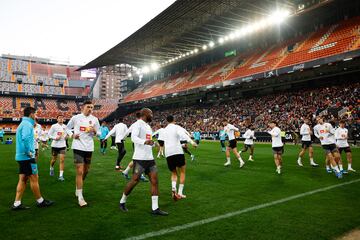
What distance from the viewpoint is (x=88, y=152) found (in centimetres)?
636

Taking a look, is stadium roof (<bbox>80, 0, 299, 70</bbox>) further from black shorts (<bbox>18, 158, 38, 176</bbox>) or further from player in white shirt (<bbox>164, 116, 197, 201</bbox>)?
black shorts (<bbox>18, 158, 38, 176</bbox>)

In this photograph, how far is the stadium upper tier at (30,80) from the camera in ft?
214

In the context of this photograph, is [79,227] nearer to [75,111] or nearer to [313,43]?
[313,43]

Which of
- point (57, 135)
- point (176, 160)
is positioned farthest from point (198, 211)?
point (57, 135)

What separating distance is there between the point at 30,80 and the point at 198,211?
7751cm

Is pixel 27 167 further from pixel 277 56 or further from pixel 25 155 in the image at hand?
pixel 277 56

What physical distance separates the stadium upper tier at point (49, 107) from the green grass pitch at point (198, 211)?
55.9 m

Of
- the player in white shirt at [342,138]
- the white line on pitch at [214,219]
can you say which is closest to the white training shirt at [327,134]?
the player in white shirt at [342,138]

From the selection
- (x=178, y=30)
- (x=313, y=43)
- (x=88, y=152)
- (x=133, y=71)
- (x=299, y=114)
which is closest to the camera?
(x=88, y=152)

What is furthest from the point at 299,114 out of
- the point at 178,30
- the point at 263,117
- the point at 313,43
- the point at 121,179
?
the point at 121,179

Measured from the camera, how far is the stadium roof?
98.6 ft

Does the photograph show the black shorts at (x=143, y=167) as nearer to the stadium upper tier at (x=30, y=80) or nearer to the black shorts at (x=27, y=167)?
the black shorts at (x=27, y=167)

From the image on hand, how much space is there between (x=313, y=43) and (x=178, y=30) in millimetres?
16811

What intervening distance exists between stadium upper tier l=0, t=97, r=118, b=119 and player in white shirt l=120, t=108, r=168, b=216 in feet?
196
